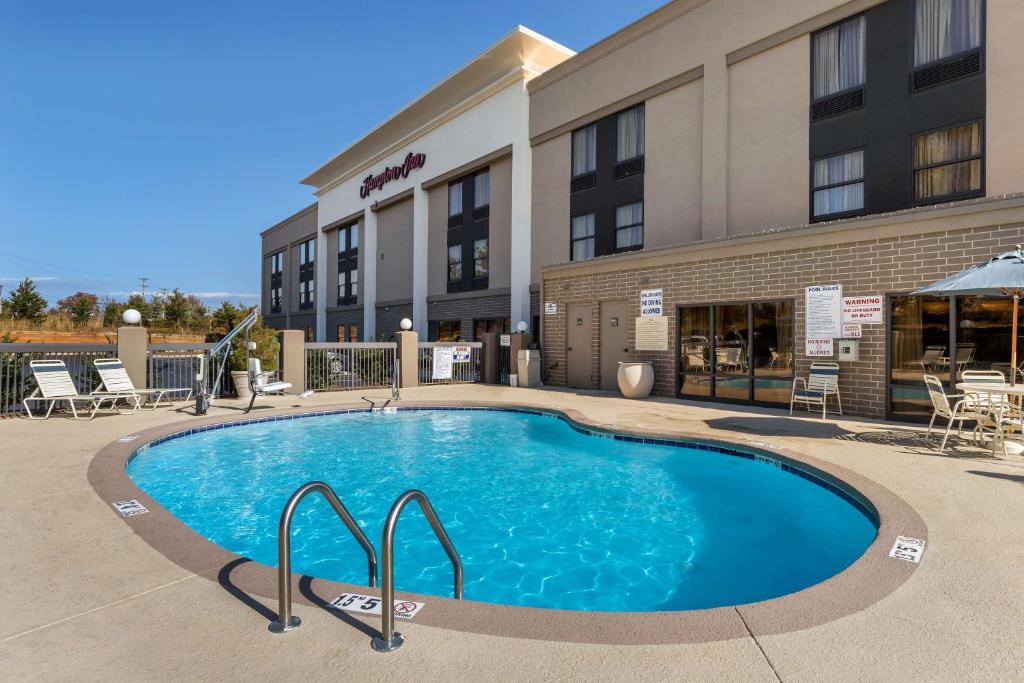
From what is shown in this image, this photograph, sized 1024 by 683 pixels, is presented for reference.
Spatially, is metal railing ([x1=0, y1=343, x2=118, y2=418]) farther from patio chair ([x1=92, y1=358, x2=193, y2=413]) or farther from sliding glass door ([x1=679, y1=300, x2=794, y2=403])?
sliding glass door ([x1=679, y1=300, x2=794, y2=403])

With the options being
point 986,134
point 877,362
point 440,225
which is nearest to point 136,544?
point 877,362

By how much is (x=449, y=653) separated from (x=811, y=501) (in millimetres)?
4539

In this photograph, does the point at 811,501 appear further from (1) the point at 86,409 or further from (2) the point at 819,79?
(1) the point at 86,409

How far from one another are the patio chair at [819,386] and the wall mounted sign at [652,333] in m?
3.14

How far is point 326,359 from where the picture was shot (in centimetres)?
1416

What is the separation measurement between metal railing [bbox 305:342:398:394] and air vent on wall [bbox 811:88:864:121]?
38.2ft

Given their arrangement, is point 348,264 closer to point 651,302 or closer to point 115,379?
point 115,379

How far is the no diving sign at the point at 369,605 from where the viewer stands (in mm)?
2570

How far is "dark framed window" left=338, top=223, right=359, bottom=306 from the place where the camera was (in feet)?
→ 98.7

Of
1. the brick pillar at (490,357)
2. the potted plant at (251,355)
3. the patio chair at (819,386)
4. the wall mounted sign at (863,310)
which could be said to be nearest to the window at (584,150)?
the brick pillar at (490,357)

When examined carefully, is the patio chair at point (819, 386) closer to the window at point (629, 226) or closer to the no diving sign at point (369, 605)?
the window at point (629, 226)

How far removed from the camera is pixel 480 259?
2125 cm

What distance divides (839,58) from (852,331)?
6.79 m

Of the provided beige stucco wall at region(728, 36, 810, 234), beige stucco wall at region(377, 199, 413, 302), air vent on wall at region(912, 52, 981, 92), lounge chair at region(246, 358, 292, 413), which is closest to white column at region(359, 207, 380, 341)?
beige stucco wall at region(377, 199, 413, 302)
